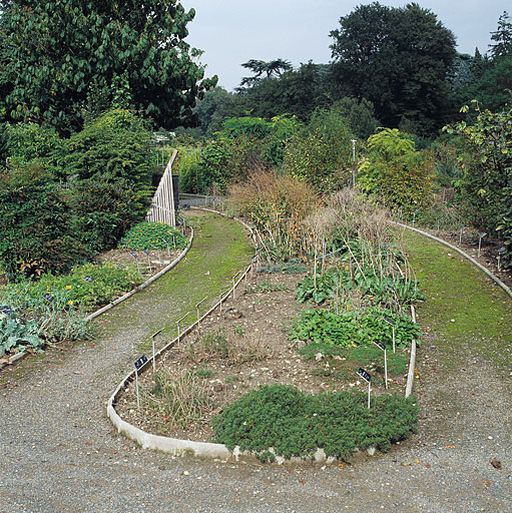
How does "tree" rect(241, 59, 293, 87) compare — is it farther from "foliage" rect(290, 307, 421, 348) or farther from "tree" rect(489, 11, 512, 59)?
"foliage" rect(290, 307, 421, 348)

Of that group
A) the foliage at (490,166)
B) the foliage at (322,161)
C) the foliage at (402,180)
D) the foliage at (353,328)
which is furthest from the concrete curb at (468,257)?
the foliage at (353,328)

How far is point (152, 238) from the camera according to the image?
620 inches

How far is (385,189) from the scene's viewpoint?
1864 centimetres

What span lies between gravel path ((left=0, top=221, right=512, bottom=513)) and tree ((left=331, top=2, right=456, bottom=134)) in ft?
122

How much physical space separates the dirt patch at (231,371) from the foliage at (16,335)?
1.91m

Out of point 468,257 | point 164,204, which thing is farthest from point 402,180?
point 164,204

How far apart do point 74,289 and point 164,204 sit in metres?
7.32

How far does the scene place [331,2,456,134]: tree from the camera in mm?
44531

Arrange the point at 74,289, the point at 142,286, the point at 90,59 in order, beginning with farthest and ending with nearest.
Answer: the point at 90,59 → the point at 142,286 → the point at 74,289

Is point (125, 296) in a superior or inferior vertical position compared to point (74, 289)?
inferior

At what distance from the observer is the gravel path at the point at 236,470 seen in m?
5.16

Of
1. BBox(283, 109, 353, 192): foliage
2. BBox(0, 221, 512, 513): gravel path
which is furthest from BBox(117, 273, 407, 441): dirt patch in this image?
BBox(283, 109, 353, 192): foliage

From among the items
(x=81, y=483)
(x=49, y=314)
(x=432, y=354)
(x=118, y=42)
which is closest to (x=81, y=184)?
(x=49, y=314)

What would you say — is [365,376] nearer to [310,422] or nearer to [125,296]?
[310,422]
